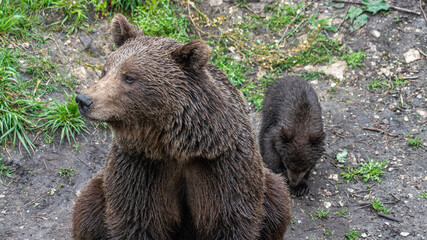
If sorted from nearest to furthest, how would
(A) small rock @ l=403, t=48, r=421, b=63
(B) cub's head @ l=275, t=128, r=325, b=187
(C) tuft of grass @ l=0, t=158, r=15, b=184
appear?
(C) tuft of grass @ l=0, t=158, r=15, b=184
(B) cub's head @ l=275, t=128, r=325, b=187
(A) small rock @ l=403, t=48, r=421, b=63

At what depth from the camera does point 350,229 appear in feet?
19.3

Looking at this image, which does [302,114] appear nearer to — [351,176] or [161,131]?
[351,176]

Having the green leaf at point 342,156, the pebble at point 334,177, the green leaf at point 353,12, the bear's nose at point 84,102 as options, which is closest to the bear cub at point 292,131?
the pebble at point 334,177

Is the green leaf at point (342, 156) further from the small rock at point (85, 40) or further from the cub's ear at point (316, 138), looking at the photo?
the small rock at point (85, 40)

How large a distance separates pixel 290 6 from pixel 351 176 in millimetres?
3165

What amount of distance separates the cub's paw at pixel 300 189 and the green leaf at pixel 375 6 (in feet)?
10.4

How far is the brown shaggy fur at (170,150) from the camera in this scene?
375cm

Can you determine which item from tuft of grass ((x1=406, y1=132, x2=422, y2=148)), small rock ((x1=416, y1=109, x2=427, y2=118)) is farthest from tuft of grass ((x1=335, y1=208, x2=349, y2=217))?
small rock ((x1=416, y1=109, x2=427, y2=118))

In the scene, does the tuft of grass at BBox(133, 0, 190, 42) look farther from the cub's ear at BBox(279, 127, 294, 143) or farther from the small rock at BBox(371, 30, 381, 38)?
the small rock at BBox(371, 30, 381, 38)

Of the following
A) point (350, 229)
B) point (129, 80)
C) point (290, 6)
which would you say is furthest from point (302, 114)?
point (129, 80)

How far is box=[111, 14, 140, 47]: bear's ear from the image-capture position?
13.3ft

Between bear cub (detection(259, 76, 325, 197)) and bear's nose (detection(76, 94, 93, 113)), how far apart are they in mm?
3439

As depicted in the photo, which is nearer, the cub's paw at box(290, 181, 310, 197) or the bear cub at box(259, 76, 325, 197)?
the bear cub at box(259, 76, 325, 197)

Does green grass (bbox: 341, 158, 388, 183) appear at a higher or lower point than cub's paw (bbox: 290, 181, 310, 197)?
lower
